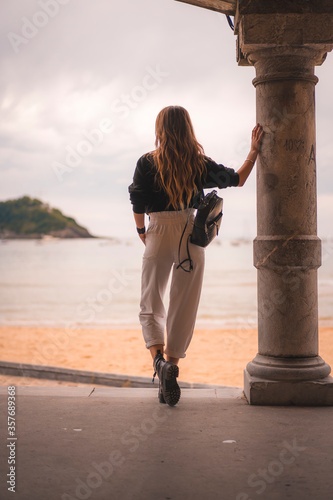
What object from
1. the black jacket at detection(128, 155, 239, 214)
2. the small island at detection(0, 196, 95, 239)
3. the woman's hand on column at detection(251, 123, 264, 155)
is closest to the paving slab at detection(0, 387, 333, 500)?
the black jacket at detection(128, 155, 239, 214)

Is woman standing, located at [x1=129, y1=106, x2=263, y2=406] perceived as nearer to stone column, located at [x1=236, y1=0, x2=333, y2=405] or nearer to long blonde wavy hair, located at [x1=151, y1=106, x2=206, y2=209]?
long blonde wavy hair, located at [x1=151, y1=106, x2=206, y2=209]

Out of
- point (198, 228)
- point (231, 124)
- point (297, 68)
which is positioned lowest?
point (198, 228)

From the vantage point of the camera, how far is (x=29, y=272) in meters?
35.0

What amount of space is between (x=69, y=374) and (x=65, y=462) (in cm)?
334

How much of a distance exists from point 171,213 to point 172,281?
0.43 metres

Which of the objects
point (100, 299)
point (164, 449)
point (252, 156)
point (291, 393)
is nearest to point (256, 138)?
point (252, 156)

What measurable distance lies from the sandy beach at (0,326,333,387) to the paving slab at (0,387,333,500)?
8.53 ft

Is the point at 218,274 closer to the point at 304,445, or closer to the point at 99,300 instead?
the point at 99,300

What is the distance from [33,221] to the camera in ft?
267

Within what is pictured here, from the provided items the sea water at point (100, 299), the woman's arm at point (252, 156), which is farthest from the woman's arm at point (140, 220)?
the sea water at point (100, 299)

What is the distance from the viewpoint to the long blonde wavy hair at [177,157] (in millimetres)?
3393

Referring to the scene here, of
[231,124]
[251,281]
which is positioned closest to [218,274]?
[251,281]

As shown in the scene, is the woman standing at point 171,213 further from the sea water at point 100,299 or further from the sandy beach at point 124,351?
the sea water at point 100,299

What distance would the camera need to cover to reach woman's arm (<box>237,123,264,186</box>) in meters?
3.57
